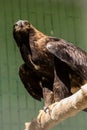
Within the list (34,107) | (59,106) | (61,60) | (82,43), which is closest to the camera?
(59,106)

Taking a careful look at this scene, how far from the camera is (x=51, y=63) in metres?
4.22

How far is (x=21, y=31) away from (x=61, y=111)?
714 millimetres

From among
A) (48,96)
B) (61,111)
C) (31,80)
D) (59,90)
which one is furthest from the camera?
(31,80)

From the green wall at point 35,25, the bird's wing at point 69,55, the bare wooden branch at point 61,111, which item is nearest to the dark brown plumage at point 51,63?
the bird's wing at point 69,55

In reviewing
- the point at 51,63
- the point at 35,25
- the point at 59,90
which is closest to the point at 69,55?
the point at 51,63

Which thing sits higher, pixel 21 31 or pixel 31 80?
pixel 21 31

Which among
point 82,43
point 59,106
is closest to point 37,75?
point 59,106

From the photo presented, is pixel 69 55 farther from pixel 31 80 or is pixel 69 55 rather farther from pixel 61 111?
pixel 61 111

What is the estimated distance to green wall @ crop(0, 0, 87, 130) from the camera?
17.2 ft

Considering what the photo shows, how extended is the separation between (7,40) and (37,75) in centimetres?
117

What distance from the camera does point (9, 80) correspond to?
5.32 metres

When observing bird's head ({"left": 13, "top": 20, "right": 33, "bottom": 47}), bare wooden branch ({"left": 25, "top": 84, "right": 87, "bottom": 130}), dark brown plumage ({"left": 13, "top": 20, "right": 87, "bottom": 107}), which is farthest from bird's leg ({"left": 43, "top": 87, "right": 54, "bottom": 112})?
bird's head ({"left": 13, "top": 20, "right": 33, "bottom": 47})

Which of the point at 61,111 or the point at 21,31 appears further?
the point at 21,31

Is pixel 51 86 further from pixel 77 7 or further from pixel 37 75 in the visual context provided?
pixel 77 7
